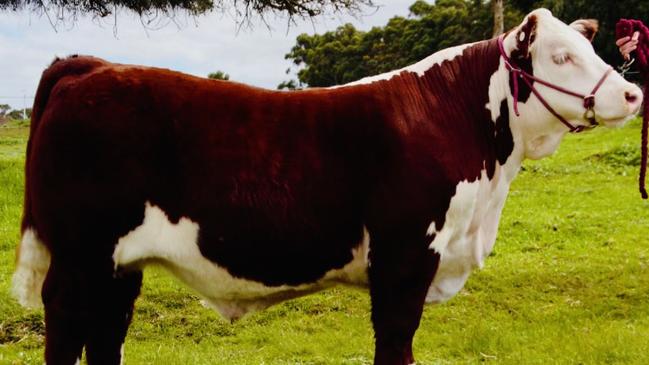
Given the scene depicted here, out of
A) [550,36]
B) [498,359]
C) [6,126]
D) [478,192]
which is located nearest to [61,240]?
[478,192]

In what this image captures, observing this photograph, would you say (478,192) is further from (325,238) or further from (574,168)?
(574,168)

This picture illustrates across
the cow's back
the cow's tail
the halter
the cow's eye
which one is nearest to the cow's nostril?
the halter

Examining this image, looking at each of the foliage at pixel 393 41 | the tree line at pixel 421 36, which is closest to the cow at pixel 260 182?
the tree line at pixel 421 36

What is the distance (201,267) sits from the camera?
3.48m

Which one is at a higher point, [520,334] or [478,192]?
[478,192]

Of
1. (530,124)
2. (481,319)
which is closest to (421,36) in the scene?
(481,319)

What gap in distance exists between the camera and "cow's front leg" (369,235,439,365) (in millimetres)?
3447

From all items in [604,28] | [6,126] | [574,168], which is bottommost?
[6,126]

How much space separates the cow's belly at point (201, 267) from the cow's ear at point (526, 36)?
117 centimetres

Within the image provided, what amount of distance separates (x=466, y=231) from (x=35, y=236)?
2.05 m

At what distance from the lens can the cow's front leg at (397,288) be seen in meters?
3.45

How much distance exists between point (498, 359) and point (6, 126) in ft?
75.5

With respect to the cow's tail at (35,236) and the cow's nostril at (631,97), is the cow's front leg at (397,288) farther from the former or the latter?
the cow's tail at (35,236)

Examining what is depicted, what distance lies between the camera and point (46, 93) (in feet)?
12.1
